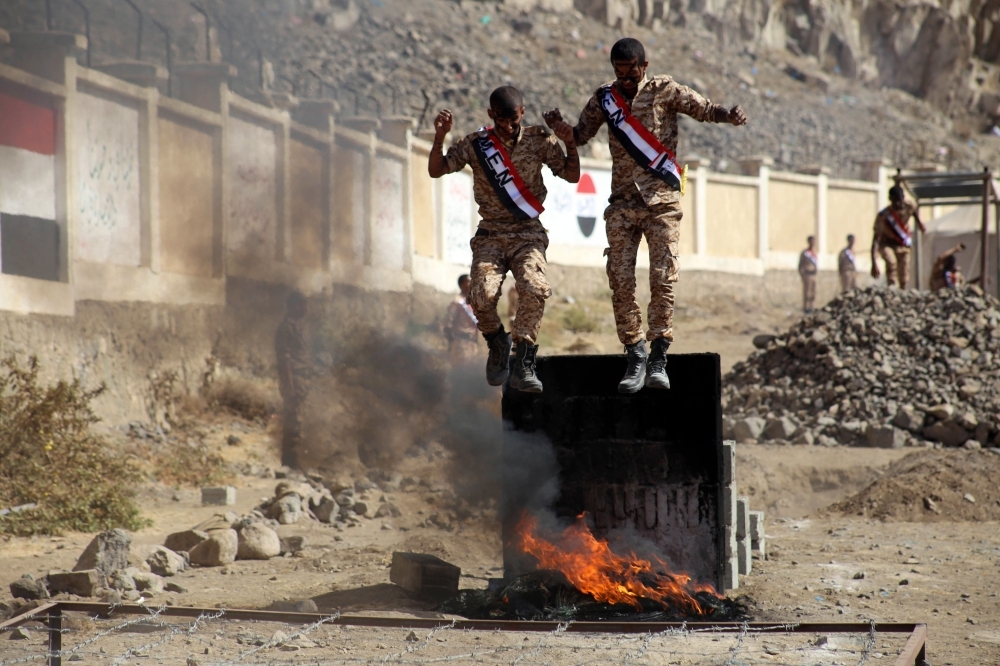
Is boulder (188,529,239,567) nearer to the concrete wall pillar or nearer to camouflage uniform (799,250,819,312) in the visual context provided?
the concrete wall pillar

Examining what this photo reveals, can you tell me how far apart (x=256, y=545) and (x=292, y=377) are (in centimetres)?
363

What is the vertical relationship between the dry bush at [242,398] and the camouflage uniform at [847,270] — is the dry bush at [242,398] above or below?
below

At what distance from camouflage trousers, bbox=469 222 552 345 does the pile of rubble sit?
7900 mm

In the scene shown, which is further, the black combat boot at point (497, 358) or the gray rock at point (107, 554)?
the gray rock at point (107, 554)

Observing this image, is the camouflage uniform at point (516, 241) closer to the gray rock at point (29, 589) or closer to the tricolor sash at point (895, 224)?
the gray rock at point (29, 589)

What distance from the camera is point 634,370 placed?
20.7ft

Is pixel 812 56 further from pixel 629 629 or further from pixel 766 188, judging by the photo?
pixel 629 629

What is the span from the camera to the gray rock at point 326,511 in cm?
1009

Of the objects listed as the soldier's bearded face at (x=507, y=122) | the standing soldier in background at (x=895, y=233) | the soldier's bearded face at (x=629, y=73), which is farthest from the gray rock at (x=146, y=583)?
the standing soldier in background at (x=895, y=233)

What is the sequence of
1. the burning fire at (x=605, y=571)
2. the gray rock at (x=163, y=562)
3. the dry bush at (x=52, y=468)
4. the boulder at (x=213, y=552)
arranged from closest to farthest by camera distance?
the burning fire at (x=605, y=571) → the gray rock at (x=163, y=562) → the boulder at (x=213, y=552) → the dry bush at (x=52, y=468)

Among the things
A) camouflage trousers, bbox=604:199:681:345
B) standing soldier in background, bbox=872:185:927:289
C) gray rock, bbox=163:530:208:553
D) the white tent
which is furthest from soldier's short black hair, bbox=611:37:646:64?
the white tent

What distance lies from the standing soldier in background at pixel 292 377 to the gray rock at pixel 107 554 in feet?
14.8

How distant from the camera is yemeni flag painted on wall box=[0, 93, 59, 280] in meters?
10.7

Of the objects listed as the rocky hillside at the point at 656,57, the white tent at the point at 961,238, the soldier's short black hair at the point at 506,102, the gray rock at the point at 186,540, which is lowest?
the gray rock at the point at 186,540
